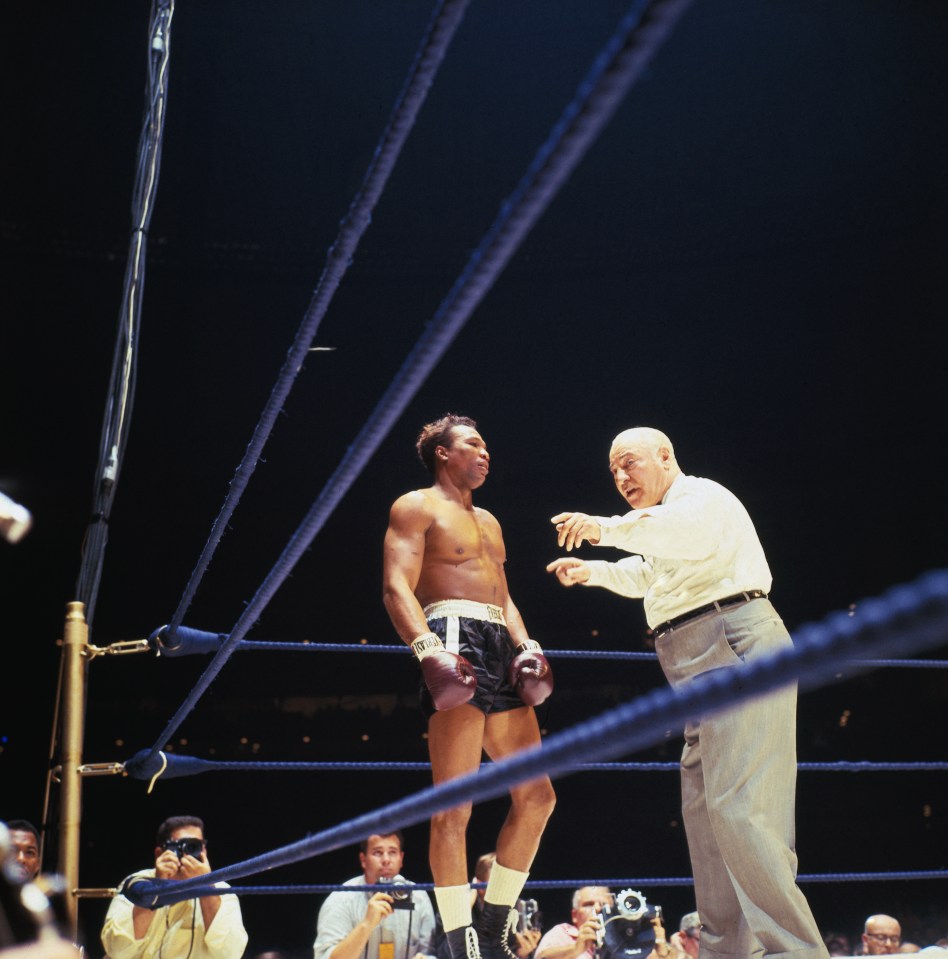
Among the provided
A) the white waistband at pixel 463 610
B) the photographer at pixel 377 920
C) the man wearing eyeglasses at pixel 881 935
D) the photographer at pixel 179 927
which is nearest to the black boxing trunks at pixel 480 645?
the white waistband at pixel 463 610

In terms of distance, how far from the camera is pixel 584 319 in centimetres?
525

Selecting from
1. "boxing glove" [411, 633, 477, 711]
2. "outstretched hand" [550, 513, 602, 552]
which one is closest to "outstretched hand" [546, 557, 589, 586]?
"outstretched hand" [550, 513, 602, 552]

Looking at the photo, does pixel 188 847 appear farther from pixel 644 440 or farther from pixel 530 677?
pixel 644 440

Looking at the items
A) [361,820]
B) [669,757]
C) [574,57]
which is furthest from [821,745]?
[361,820]

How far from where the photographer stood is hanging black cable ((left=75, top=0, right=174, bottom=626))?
5.43ft

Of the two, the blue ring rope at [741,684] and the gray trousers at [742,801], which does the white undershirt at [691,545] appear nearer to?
the gray trousers at [742,801]

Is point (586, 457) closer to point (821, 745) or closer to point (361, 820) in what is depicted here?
point (821, 745)

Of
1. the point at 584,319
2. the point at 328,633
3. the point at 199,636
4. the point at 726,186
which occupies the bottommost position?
the point at 199,636

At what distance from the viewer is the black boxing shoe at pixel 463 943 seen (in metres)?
1.62

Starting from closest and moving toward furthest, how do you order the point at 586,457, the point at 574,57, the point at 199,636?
the point at 199,636, the point at 574,57, the point at 586,457

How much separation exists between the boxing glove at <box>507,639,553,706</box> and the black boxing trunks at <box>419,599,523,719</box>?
2cm

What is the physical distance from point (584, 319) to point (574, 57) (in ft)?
4.54

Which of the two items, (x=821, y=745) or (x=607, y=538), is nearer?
(x=607, y=538)

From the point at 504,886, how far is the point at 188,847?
70 cm
